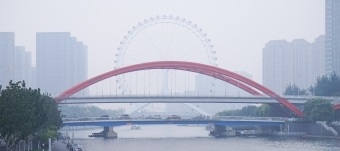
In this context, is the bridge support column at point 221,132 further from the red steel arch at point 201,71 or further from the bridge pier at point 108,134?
the bridge pier at point 108,134

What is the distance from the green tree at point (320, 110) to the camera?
51375 mm

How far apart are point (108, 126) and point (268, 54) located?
189 ft

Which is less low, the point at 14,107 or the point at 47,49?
the point at 47,49

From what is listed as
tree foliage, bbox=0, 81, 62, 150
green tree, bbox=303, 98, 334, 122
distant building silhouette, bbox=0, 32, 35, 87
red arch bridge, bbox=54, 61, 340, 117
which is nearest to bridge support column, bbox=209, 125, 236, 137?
red arch bridge, bbox=54, 61, 340, 117

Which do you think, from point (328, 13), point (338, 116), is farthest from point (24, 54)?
point (338, 116)

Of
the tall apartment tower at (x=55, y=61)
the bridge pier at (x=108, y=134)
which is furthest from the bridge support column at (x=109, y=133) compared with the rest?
the tall apartment tower at (x=55, y=61)

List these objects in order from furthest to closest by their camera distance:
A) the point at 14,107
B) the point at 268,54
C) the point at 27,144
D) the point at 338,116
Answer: the point at 268,54
the point at 338,116
the point at 27,144
the point at 14,107

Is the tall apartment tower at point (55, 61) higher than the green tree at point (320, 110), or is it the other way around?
the tall apartment tower at point (55, 61)

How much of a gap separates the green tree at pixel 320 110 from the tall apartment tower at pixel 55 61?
48.7m

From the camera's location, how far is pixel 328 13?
82.6 meters

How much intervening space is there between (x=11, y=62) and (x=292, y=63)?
4453 centimetres

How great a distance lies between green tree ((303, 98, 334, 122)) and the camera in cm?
5138

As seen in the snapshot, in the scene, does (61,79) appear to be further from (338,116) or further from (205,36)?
(338,116)

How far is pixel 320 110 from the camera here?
51281 mm
